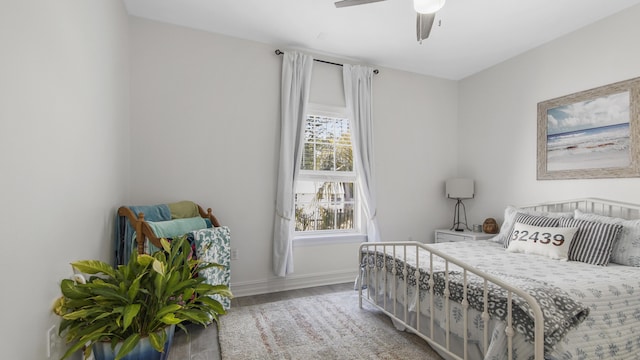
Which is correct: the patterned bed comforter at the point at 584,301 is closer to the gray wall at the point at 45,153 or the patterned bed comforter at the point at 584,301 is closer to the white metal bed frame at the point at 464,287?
the white metal bed frame at the point at 464,287

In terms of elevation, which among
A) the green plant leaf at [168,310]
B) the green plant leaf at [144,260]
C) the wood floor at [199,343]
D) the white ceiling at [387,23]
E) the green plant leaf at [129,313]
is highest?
the white ceiling at [387,23]

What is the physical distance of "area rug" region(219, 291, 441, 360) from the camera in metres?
2.11

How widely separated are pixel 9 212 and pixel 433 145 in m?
4.30

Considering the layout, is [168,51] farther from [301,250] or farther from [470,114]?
[470,114]

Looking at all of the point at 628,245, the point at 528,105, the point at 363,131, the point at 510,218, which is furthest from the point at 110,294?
the point at 528,105

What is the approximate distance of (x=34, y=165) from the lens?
1141 mm

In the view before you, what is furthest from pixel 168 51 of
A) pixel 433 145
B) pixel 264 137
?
pixel 433 145

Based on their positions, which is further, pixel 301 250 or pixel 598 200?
pixel 301 250

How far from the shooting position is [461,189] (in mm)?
4074

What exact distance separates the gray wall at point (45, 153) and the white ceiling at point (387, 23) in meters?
1.07

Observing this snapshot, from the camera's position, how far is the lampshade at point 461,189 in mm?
4062

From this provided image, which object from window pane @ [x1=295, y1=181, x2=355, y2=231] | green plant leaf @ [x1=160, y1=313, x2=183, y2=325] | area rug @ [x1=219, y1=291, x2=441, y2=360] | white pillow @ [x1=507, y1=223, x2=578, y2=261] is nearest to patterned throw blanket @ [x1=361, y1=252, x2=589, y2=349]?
area rug @ [x1=219, y1=291, x2=441, y2=360]

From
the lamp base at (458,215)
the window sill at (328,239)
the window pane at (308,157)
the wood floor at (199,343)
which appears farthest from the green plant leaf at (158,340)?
the lamp base at (458,215)

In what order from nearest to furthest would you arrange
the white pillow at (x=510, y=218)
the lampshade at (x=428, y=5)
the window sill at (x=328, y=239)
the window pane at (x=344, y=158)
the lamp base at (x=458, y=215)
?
the lampshade at (x=428, y=5), the white pillow at (x=510, y=218), the window sill at (x=328, y=239), the window pane at (x=344, y=158), the lamp base at (x=458, y=215)
